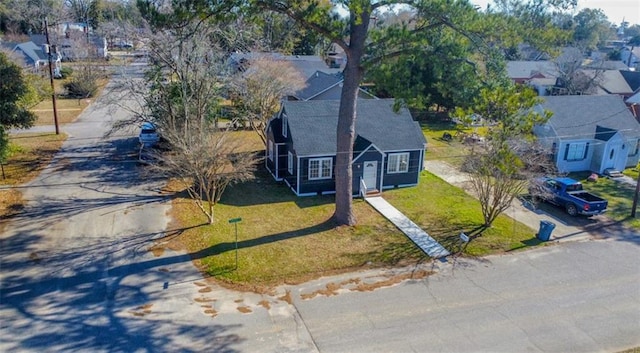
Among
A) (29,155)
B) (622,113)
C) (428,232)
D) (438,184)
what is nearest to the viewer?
(428,232)

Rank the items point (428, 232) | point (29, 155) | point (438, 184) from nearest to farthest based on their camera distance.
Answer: point (428, 232) → point (438, 184) → point (29, 155)

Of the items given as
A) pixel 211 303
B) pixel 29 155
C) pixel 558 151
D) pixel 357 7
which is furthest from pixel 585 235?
pixel 29 155

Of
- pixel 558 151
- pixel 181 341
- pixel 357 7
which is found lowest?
pixel 181 341

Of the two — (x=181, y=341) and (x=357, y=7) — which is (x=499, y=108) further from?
(x=181, y=341)

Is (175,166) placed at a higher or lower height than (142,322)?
higher

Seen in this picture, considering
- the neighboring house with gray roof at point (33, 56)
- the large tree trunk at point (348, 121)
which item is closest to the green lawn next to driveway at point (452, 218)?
the large tree trunk at point (348, 121)

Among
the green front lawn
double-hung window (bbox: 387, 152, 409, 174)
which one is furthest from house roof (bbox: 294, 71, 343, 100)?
the green front lawn

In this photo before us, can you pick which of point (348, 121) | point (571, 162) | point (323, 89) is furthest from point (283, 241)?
point (323, 89)
